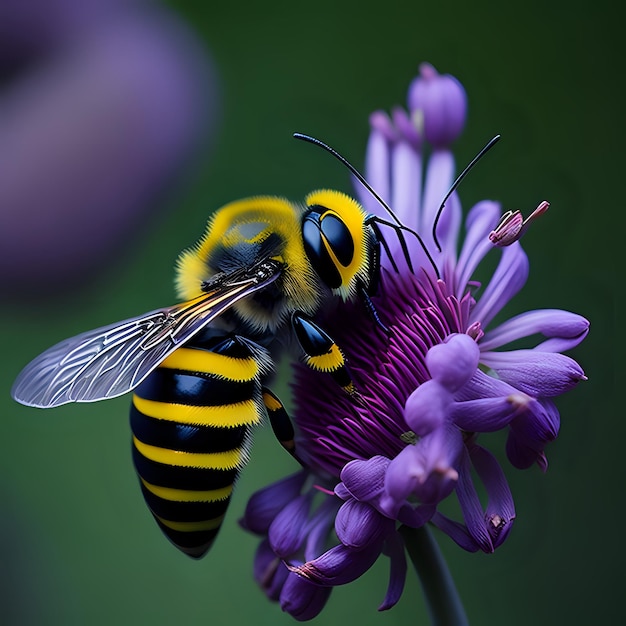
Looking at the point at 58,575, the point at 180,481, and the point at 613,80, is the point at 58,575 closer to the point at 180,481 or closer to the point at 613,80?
the point at 180,481

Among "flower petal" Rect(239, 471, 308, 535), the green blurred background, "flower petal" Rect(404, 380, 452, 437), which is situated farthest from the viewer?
the green blurred background

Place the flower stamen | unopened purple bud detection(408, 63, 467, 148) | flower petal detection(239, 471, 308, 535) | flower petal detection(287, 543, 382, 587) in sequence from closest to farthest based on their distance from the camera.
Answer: flower petal detection(287, 543, 382, 587) < the flower stamen < flower petal detection(239, 471, 308, 535) < unopened purple bud detection(408, 63, 467, 148)

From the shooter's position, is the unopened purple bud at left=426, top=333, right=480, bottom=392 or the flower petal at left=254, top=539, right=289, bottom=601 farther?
the flower petal at left=254, top=539, right=289, bottom=601

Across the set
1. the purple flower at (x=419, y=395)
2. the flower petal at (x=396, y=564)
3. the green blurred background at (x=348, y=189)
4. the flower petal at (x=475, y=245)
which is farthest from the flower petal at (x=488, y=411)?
the green blurred background at (x=348, y=189)

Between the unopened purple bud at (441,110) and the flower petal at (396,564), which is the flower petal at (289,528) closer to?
the flower petal at (396,564)

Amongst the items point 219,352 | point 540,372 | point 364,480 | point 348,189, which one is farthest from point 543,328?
point 348,189

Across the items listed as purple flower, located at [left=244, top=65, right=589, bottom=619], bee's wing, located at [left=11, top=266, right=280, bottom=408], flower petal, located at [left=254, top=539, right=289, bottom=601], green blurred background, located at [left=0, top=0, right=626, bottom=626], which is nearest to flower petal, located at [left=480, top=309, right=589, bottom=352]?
purple flower, located at [left=244, top=65, right=589, bottom=619]

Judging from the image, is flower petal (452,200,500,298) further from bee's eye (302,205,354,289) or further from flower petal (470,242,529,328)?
bee's eye (302,205,354,289)
